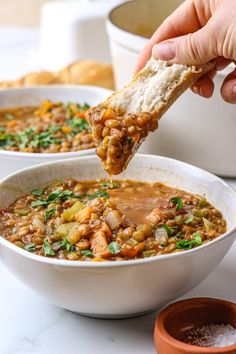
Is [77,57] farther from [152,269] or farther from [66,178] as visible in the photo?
[152,269]

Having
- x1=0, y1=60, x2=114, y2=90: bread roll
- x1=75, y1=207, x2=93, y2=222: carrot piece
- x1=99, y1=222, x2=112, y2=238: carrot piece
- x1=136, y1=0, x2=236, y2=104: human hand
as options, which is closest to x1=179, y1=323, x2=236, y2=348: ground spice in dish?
x1=99, y1=222, x2=112, y2=238: carrot piece

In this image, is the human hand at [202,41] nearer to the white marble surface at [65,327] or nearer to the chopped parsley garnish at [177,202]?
the chopped parsley garnish at [177,202]

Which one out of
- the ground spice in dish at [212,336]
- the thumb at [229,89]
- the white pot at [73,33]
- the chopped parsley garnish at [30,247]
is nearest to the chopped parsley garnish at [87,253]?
the chopped parsley garnish at [30,247]

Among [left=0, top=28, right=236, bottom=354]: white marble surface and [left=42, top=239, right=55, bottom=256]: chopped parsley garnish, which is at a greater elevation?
[left=42, top=239, right=55, bottom=256]: chopped parsley garnish

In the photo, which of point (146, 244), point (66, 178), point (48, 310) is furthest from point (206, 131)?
point (48, 310)

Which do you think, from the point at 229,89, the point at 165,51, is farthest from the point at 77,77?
the point at 165,51

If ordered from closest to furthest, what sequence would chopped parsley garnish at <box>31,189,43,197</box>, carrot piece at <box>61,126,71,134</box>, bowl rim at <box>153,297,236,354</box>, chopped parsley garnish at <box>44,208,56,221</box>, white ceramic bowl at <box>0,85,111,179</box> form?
bowl rim at <box>153,297,236,354</box>
chopped parsley garnish at <box>44,208,56,221</box>
chopped parsley garnish at <box>31,189,43,197</box>
carrot piece at <box>61,126,71,134</box>
white ceramic bowl at <box>0,85,111,179</box>

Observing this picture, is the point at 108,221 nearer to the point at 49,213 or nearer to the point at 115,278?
the point at 49,213

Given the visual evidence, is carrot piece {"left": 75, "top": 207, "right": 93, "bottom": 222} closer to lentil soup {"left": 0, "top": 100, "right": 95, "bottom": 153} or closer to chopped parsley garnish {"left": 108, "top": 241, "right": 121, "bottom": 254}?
chopped parsley garnish {"left": 108, "top": 241, "right": 121, "bottom": 254}

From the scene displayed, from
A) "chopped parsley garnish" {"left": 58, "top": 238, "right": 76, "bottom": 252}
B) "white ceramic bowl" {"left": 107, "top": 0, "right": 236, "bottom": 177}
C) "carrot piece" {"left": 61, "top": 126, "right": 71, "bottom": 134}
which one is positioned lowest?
"carrot piece" {"left": 61, "top": 126, "right": 71, "bottom": 134}
